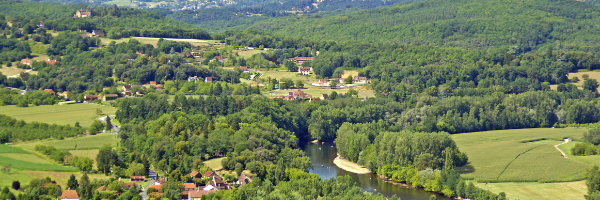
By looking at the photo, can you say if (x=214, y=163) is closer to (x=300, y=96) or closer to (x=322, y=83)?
(x=300, y=96)

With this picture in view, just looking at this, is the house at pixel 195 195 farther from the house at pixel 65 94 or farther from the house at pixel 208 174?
the house at pixel 65 94

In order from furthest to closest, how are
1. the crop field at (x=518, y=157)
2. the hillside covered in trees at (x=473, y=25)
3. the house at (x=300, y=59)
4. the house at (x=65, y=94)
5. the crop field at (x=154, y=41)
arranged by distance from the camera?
the hillside covered in trees at (x=473, y=25) < the crop field at (x=154, y=41) < the house at (x=300, y=59) < the house at (x=65, y=94) < the crop field at (x=518, y=157)

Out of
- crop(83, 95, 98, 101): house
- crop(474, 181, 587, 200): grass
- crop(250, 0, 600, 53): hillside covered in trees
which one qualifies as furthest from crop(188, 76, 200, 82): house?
crop(250, 0, 600, 53): hillside covered in trees

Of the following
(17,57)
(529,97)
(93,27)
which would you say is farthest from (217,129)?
(93,27)

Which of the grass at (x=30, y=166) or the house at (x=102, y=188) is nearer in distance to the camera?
the house at (x=102, y=188)

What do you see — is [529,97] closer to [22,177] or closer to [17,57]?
[22,177]

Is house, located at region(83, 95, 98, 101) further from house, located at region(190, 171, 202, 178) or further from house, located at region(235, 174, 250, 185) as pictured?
house, located at region(235, 174, 250, 185)

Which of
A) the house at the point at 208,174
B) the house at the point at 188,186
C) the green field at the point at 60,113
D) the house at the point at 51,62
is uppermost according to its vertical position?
the house at the point at 51,62

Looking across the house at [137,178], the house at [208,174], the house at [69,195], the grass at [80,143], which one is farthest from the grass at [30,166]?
the house at [208,174]

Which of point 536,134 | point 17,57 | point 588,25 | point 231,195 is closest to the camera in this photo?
point 231,195
